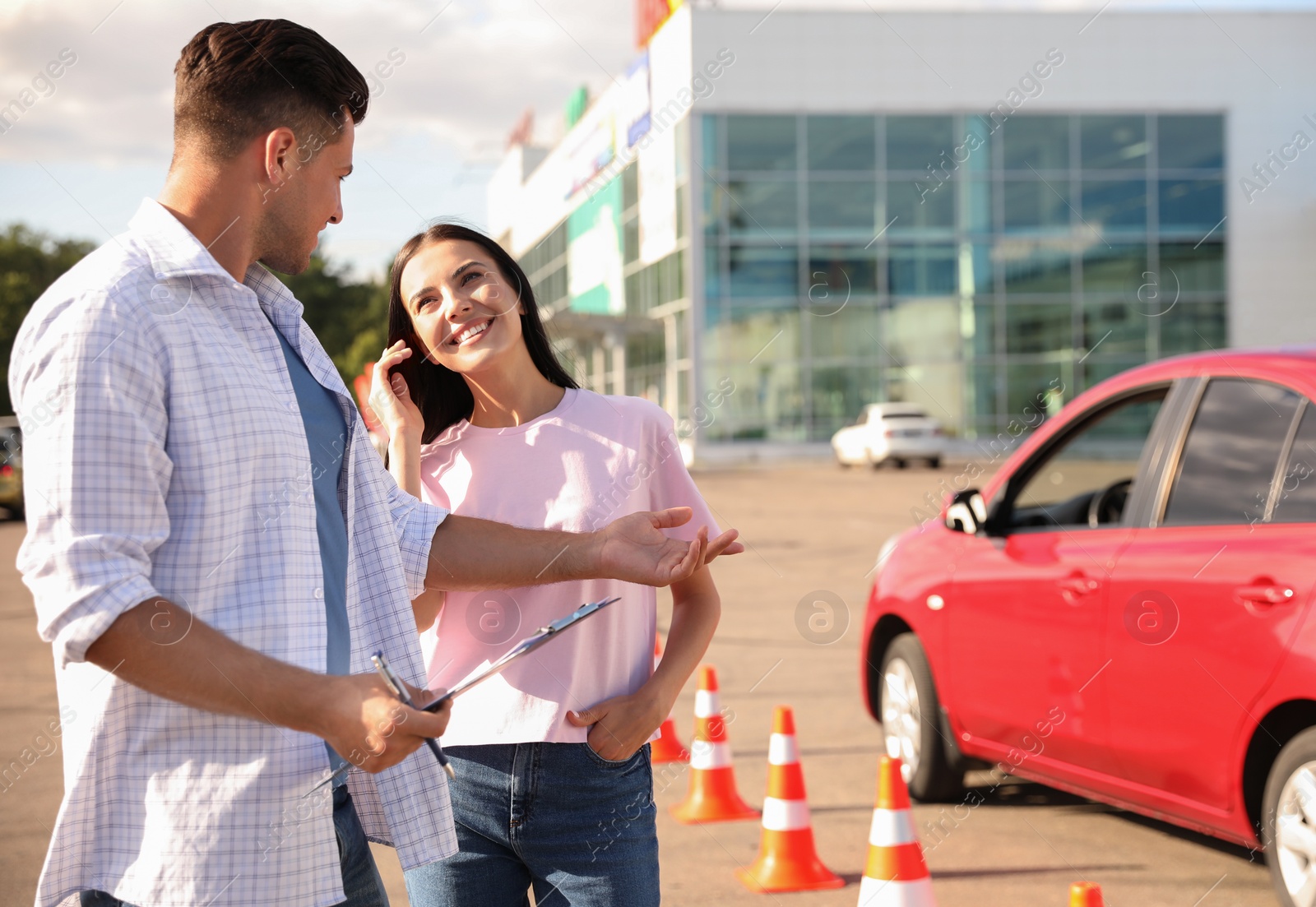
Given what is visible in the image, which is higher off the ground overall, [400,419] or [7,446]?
[400,419]

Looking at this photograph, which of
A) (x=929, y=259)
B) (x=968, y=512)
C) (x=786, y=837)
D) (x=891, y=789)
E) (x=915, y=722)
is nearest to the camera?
(x=891, y=789)

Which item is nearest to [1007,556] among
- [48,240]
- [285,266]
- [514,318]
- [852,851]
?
[852,851]

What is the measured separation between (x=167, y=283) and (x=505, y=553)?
860 mm

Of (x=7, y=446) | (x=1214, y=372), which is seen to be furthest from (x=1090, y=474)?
(x=1214, y=372)

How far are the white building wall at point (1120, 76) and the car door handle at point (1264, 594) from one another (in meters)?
33.7

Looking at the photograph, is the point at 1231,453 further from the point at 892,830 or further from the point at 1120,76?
the point at 1120,76

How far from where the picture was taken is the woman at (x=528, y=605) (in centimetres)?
246

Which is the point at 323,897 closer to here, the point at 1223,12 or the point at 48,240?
the point at 1223,12

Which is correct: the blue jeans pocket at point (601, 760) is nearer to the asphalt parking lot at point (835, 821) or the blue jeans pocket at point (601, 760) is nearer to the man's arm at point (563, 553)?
the man's arm at point (563, 553)

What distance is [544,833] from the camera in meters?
2.45

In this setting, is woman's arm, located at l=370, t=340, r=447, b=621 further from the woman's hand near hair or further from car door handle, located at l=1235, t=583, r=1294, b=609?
car door handle, located at l=1235, t=583, r=1294, b=609

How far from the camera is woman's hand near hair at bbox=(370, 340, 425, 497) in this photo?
273 cm

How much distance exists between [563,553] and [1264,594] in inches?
104

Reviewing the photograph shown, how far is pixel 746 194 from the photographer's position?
3662 cm
